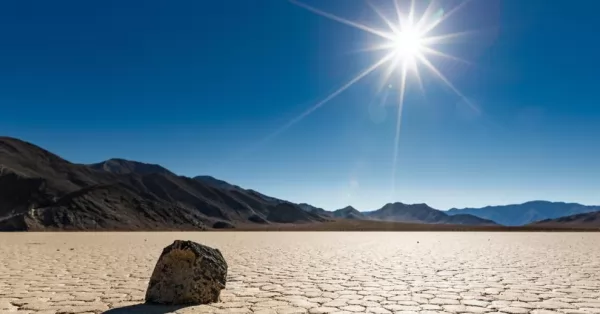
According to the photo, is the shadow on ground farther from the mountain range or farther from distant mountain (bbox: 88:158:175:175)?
distant mountain (bbox: 88:158:175:175)

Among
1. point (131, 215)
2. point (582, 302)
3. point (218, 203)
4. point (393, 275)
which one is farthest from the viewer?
point (218, 203)

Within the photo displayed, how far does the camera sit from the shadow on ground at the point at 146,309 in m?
4.58

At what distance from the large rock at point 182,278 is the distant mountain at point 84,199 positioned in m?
46.9

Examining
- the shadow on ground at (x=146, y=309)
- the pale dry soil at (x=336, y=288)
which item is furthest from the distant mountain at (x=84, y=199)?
the shadow on ground at (x=146, y=309)

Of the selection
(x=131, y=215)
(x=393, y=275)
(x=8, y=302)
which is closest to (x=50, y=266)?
(x=8, y=302)

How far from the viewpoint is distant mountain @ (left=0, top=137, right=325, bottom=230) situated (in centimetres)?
4906

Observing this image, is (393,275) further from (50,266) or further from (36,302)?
(50,266)

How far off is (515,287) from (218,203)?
308 ft

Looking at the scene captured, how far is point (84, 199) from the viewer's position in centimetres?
5378

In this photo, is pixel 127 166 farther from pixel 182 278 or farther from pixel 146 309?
pixel 146 309

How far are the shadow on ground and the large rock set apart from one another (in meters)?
0.10

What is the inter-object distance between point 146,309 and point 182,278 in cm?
49

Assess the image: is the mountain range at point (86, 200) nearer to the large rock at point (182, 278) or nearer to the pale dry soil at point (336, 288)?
the pale dry soil at point (336, 288)

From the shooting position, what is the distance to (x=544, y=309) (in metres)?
4.75
